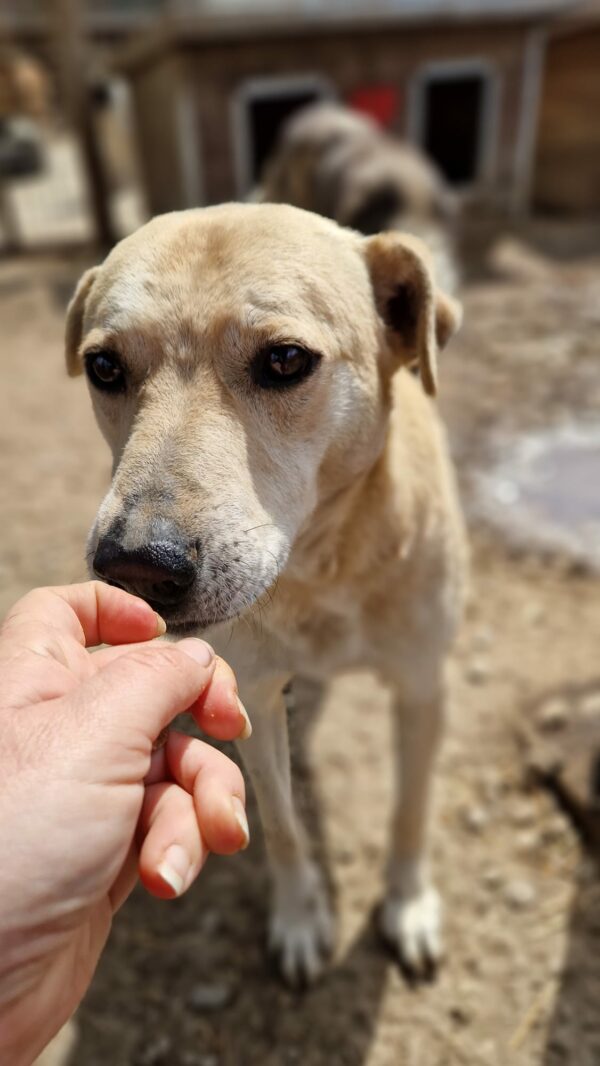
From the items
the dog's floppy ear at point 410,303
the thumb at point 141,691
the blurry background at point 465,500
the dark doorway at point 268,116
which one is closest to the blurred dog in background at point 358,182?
the blurry background at point 465,500

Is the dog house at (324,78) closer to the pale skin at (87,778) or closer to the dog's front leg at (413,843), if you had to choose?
the dog's front leg at (413,843)

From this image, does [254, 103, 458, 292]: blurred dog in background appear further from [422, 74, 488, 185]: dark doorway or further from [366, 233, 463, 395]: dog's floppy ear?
[366, 233, 463, 395]: dog's floppy ear

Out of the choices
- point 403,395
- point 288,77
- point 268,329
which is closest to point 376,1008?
point 403,395

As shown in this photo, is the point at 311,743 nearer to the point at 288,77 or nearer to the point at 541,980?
the point at 541,980

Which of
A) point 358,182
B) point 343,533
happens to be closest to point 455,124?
point 358,182

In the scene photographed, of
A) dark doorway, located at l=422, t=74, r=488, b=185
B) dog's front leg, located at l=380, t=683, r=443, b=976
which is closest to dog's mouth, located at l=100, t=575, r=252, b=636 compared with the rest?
dog's front leg, located at l=380, t=683, r=443, b=976

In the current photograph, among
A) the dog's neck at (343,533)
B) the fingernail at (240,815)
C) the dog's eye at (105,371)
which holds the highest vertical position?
the dog's eye at (105,371)

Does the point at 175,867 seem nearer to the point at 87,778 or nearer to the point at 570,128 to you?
the point at 87,778
